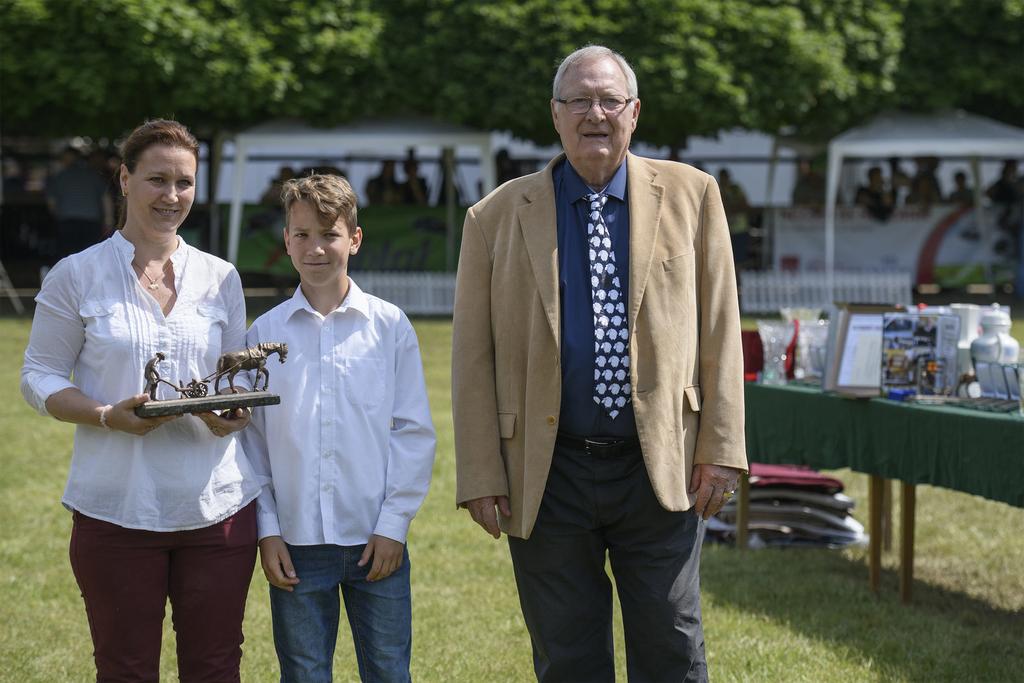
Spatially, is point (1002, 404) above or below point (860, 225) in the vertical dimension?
below

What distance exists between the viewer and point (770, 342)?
631cm

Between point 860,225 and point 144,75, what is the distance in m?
10.2

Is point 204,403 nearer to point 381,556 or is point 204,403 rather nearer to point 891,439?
point 381,556

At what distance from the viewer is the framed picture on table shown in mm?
5570

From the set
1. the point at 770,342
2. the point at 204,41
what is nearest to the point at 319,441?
the point at 770,342

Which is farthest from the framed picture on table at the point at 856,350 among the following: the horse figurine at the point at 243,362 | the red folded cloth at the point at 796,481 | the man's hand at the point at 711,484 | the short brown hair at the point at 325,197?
the horse figurine at the point at 243,362

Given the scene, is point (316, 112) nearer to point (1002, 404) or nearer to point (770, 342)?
point (770, 342)

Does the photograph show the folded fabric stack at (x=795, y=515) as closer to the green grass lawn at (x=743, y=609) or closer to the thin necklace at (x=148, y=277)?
the green grass lawn at (x=743, y=609)

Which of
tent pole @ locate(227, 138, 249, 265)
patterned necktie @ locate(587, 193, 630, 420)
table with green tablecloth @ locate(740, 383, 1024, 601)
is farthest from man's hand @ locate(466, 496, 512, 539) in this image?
tent pole @ locate(227, 138, 249, 265)

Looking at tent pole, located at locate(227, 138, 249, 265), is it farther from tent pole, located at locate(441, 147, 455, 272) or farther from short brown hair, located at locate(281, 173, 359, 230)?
short brown hair, located at locate(281, 173, 359, 230)

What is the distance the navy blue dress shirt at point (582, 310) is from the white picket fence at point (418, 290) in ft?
48.6

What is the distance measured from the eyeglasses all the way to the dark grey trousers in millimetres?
882

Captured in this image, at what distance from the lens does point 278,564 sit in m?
3.40

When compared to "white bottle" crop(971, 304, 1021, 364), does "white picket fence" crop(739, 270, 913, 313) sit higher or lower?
higher
